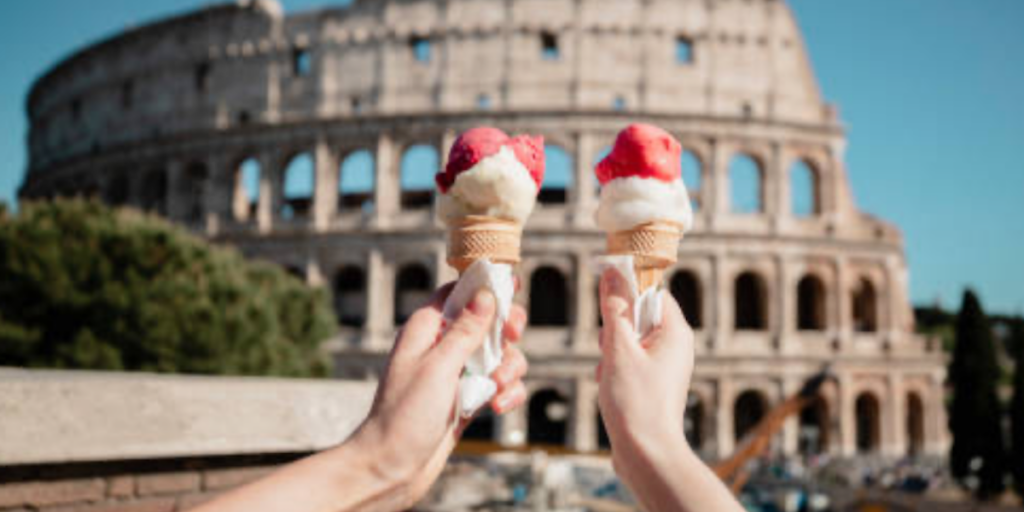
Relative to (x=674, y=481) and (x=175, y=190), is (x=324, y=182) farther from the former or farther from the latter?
(x=674, y=481)

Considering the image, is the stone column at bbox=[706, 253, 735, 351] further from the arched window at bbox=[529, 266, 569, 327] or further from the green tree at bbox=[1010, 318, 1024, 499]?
the green tree at bbox=[1010, 318, 1024, 499]

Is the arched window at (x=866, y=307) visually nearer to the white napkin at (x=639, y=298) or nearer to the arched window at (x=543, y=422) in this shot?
the arched window at (x=543, y=422)

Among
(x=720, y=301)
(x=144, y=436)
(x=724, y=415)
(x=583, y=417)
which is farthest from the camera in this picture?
(x=720, y=301)

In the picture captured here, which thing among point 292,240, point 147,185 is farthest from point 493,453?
point 147,185

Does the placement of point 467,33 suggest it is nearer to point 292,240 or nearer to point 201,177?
point 292,240

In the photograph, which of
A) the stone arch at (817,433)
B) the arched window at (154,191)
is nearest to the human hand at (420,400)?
the stone arch at (817,433)

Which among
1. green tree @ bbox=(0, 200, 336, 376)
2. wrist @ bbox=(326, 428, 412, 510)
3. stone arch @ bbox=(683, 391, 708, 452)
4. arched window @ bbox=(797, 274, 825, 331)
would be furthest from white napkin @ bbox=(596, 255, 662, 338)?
arched window @ bbox=(797, 274, 825, 331)

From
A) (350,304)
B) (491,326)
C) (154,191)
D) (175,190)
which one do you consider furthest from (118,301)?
(154,191)
